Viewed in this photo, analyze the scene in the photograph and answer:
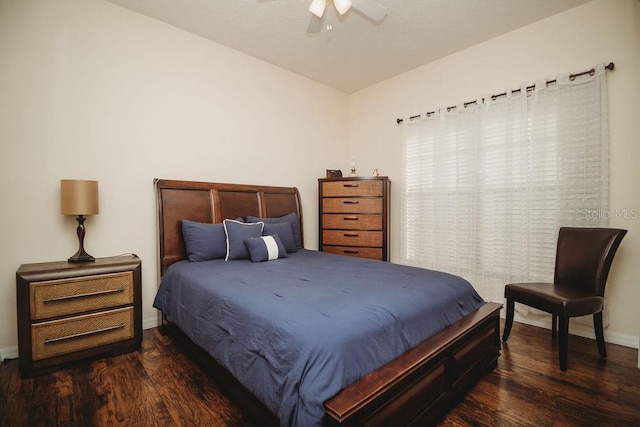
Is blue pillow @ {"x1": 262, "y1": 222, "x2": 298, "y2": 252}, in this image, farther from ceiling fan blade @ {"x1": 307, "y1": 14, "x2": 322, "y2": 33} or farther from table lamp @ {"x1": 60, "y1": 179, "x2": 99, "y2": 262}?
ceiling fan blade @ {"x1": 307, "y1": 14, "x2": 322, "y2": 33}

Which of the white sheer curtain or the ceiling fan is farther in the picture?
the white sheer curtain

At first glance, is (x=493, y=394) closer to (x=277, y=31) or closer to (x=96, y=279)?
(x=96, y=279)

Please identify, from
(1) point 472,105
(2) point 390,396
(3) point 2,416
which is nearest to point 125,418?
(3) point 2,416

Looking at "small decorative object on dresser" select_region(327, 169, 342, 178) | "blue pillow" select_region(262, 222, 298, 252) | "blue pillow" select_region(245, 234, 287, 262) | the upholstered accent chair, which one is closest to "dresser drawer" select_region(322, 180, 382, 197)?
"small decorative object on dresser" select_region(327, 169, 342, 178)

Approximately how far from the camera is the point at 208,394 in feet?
5.70

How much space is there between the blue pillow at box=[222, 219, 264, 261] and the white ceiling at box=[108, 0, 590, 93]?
73.0 inches

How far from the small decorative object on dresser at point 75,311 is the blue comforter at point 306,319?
30 centimetres

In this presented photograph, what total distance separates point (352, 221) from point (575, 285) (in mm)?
2143

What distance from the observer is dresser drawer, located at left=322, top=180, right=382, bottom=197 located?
11.8 feet

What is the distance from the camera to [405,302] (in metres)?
1.58

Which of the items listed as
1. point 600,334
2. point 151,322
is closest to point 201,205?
point 151,322

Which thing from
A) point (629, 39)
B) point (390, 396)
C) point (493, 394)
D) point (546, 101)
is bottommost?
point (493, 394)

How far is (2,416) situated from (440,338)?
2278 millimetres

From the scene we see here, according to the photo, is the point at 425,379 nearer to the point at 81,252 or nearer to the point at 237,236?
the point at 237,236
